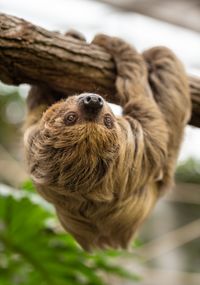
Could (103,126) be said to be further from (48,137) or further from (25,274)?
(25,274)

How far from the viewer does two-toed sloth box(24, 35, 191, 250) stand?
4344mm

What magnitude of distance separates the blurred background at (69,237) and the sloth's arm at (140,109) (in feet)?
3.55

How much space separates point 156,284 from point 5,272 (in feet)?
27.0

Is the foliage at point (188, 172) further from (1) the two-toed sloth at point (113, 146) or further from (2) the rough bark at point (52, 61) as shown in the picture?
(2) the rough bark at point (52, 61)

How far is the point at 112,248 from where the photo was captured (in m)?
6.04

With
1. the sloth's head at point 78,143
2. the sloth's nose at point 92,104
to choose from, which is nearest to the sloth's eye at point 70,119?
the sloth's head at point 78,143

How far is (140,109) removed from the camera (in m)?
5.59

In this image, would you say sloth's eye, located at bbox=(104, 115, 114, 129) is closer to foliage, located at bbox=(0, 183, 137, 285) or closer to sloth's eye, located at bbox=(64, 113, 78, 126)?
sloth's eye, located at bbox=(64, 113, 78, 126)

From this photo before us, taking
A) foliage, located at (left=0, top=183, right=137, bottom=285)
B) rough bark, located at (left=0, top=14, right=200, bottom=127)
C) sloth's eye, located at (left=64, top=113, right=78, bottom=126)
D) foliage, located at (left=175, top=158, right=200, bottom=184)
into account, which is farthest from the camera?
foliage, located at (left=175, top=158, right=200, bottom=184)

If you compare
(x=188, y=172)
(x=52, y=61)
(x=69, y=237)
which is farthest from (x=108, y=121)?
(x=188, y=172)

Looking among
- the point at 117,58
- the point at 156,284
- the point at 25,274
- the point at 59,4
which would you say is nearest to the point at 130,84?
the point at 117,58

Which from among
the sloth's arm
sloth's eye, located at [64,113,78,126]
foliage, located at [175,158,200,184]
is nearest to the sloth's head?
sloth's eye, located at [64,113,78,126]

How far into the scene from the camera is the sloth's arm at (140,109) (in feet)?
17.8

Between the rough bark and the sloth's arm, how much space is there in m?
0.13
